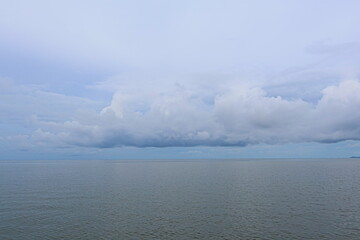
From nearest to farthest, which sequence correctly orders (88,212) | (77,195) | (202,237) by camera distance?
(202,237)
(88,212)
(77,195)

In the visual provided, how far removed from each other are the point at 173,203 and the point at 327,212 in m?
39.5

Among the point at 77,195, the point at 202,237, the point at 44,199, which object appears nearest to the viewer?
the point at 202,237

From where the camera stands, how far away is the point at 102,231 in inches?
2202

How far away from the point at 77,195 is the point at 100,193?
7643 millimetres

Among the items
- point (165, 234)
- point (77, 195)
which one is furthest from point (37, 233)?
point (77, 195)

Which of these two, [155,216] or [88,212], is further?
[88,212]

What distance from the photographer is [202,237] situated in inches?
2076

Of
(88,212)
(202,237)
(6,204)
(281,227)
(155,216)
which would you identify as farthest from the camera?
(6,204)

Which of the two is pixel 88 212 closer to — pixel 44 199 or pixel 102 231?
pixel 102 231

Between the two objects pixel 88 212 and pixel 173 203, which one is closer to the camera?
pixel 88 212

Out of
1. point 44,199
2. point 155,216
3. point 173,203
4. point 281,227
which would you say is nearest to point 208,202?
point 173,203

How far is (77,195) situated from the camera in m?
96.3

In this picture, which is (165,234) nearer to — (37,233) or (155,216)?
(155,216)

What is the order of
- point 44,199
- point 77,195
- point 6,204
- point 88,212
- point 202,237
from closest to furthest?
point 202,237
point 88,212
point 6,204
point 44,199
point 77,195
